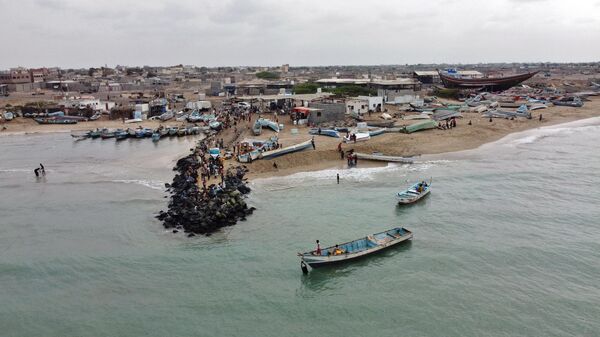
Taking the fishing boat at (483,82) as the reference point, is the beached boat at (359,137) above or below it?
below

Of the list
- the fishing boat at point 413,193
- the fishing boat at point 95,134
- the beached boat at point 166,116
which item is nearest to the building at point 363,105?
the beached boat at point 166,116

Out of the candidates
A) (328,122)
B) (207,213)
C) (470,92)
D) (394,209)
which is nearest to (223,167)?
(207,213)

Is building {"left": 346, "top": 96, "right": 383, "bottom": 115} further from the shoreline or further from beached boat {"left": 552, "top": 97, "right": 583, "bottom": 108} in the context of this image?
beached boat {"left": 552, "top": 97, "right": 583, "bottom": 108}

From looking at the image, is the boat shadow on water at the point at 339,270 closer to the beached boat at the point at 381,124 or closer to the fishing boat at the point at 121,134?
the beached boat at the point at 381,124

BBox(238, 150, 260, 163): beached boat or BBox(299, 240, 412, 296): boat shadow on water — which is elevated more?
BBox(238, 150, 260, 163): beached boat

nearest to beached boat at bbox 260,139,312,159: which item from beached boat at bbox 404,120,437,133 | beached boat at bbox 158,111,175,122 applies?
beached boat at bbox 404,120,437,133

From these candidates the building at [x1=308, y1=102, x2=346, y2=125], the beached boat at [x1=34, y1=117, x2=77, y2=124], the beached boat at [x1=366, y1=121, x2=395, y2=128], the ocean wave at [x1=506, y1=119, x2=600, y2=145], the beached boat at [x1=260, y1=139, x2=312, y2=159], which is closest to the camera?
the beached boat at [x1=260, y1=139, x2=312, y2=159]
